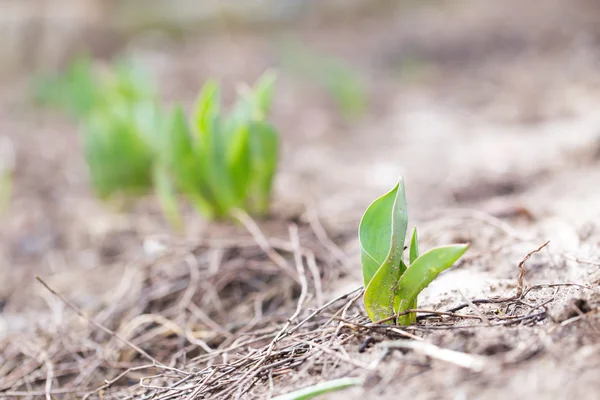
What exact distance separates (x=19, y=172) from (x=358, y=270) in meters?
2.24

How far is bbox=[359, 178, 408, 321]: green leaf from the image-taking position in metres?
0.91

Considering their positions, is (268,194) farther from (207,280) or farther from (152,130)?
(152,130)

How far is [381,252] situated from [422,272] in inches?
3.4

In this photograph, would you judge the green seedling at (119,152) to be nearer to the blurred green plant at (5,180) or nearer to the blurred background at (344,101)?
the blurred background at (344,101)

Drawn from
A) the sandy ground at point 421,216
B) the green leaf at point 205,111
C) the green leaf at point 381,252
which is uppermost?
the green leaf at point 205,111

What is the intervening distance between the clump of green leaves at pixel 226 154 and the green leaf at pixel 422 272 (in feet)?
2.59

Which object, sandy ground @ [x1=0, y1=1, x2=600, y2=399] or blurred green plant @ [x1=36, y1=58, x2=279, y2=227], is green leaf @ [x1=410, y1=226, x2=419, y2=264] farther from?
blurred green plant @ [x1=36, y1=58, x2=279, y2=227]

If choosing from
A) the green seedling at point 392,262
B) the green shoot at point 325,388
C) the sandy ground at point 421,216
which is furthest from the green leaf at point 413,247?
the green shoot at point 325,388

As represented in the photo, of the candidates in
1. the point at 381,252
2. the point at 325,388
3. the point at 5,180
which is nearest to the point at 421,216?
the point at 381,252

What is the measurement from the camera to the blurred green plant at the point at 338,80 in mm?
3619

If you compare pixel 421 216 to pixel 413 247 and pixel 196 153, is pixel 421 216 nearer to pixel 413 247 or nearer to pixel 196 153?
pixel 196 153

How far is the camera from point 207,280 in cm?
151

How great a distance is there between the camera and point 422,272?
2.94ft

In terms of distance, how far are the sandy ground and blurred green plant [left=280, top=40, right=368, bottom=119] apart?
0.12 metres
